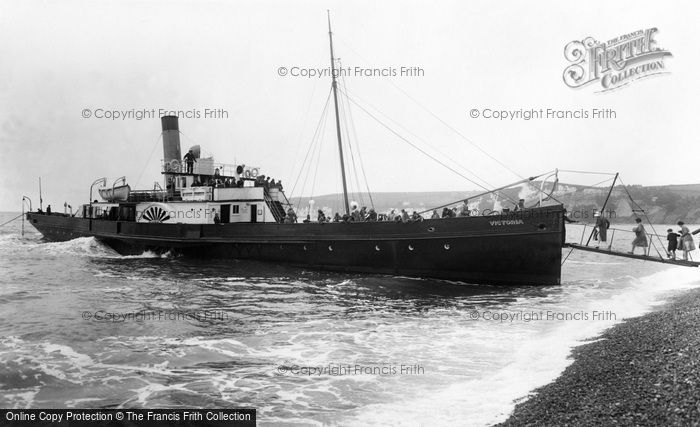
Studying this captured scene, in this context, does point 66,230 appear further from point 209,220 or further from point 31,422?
point 31,422

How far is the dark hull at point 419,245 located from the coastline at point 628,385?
8.12 m

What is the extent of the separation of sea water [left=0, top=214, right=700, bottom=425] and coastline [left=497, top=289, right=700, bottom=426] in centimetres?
48

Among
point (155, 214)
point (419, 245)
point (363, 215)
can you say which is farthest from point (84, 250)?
point (419, 245)

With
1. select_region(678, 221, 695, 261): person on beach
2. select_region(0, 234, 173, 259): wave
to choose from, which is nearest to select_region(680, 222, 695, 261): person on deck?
select_region(678, 221, 695, 261): person on beach

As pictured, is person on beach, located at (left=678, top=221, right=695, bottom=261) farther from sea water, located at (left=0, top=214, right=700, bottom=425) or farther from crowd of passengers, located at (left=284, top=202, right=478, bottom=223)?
crowd of passengers, located at (left=284, top=202, right=478, bottom=223)

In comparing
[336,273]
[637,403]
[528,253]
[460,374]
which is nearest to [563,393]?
[637,403]

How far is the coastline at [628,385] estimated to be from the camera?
5395 mm

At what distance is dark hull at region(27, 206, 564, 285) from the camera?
17.9m

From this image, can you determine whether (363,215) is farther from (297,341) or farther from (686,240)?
(686,240)

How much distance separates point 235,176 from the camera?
86.5 feet

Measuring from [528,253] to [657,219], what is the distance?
104 m

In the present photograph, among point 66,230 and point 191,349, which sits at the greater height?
point 66,230

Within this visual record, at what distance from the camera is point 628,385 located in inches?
254

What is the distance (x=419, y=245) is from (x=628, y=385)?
1266 centimetres
